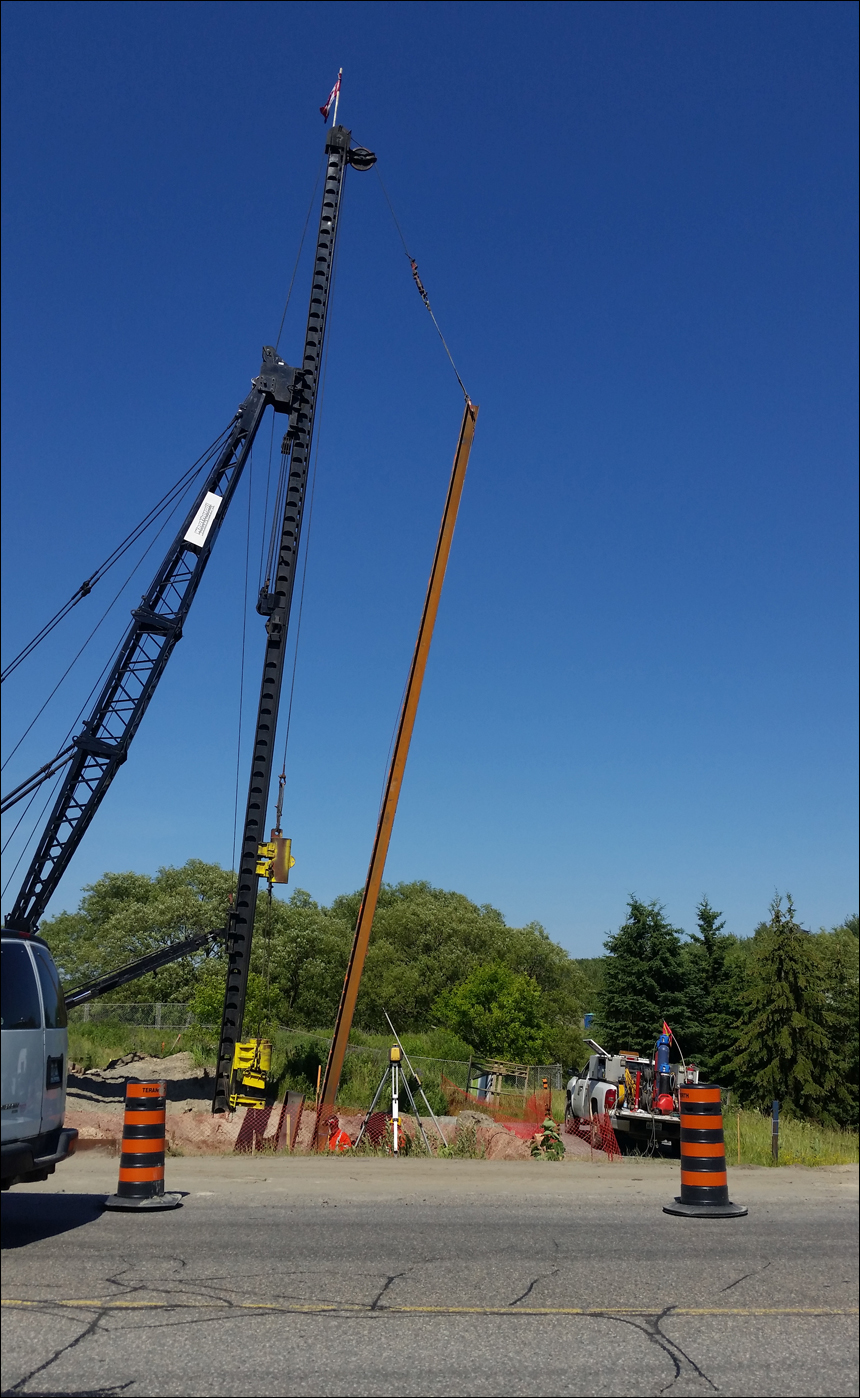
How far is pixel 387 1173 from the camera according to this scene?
12.6 meters

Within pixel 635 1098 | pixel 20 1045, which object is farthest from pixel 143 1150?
pixel 635 1098

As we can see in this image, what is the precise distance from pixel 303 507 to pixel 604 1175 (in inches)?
571

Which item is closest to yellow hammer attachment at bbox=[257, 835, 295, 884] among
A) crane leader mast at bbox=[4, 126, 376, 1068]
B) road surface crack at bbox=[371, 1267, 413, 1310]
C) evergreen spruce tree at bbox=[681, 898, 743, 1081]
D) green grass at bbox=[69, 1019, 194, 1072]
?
crane leader mast at bbox=[4, 126, 376, 1068]

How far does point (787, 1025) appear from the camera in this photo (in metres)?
25.6

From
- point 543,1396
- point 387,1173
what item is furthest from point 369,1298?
point 387,1173

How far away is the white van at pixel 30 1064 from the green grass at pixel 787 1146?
11.5 meters

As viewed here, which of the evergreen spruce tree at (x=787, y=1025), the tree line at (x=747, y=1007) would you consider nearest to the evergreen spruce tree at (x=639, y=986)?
the tree line at (x=747, y=1007)

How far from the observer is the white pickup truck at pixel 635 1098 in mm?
17219

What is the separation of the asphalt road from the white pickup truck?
7883 mm

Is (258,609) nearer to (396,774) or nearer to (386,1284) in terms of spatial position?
(396,774)

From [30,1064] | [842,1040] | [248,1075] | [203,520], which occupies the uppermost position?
[203,520]

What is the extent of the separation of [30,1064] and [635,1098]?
14.7 metres

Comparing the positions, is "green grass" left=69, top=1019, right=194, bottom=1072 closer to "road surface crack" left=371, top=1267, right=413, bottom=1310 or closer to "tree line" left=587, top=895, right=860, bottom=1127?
"tree line" left=587, top=895, right=860, bottom=1127

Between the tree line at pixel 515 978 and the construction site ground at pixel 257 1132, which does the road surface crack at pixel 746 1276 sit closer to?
the construction site ground at pixel 257 1132
